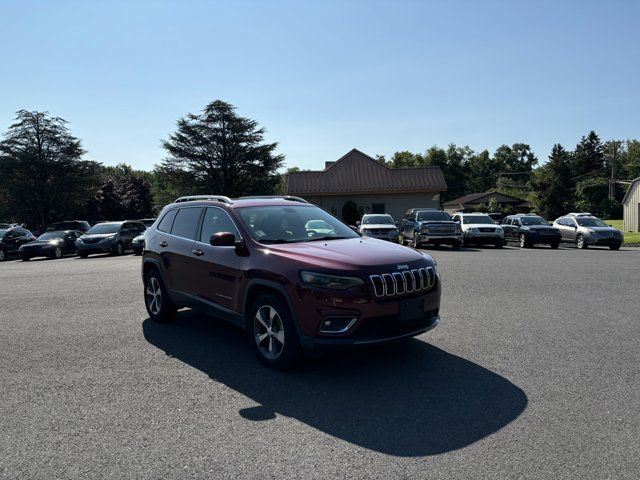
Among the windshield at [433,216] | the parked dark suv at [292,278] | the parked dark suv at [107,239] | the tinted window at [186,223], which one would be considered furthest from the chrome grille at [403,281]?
the parked dark suv at [107,239]

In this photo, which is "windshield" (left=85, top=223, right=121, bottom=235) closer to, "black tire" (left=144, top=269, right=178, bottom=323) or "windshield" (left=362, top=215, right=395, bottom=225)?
"windshield" (left=362, top=215, right=395, bottom=225)

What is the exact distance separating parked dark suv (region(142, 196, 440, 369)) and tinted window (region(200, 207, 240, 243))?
15mm

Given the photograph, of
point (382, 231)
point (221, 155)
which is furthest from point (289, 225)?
point (221, 155)

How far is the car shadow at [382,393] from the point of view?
372 centimetres

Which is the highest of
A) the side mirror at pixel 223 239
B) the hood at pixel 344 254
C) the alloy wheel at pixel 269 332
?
the side mirror at pixel 223 239

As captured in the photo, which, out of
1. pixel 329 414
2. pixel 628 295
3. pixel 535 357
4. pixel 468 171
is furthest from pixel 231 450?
pixel 468 171

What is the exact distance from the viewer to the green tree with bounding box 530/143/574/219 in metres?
59.3

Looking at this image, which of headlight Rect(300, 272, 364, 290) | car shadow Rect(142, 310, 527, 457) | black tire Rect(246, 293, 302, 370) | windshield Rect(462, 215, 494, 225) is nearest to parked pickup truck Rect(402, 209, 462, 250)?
windshield Rect(462, 215, 494, 225)

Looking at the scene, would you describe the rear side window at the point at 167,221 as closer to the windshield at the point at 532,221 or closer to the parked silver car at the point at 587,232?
the parked silver car at the point at 587,232

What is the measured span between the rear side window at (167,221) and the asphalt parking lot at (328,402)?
1459 mm

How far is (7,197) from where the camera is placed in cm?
3950

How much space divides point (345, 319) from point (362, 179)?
43.4m

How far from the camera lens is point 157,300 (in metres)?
7.45

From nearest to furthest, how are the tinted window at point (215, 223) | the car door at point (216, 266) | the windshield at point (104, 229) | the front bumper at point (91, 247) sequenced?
the car door at point (216, 266) → the tinted window at point (215, 223) → the front bumper at point (91, 247) → the windshield at point (104, 229)
